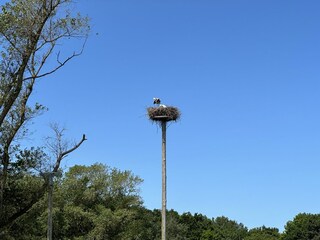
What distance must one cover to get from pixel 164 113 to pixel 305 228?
275 feet

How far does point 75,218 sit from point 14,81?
32.0 m

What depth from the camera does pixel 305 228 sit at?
10094 cm

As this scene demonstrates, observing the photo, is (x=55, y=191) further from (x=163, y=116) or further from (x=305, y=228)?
(x=305, y=228)

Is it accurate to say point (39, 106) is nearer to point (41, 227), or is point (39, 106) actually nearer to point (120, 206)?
point (41, 227)

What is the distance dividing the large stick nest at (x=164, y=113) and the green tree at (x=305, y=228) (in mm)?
82249

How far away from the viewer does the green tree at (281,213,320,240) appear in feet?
329

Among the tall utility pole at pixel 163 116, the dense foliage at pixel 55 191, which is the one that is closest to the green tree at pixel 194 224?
the dense foliage at pixel 55 191

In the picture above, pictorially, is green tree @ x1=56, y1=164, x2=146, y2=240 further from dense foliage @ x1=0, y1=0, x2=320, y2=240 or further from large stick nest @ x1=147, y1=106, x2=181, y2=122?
large stick nest @ x1=147, y1=106, x2=181, y2=122

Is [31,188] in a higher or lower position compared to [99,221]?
lower

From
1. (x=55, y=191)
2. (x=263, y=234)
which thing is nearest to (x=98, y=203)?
(x=55, y=191)

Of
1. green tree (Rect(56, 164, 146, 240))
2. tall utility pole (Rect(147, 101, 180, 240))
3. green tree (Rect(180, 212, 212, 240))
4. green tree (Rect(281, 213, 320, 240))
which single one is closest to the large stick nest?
tall utility pole (Rect(147, 101, 180, 240))

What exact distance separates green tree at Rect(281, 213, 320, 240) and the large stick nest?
8225 centimetres

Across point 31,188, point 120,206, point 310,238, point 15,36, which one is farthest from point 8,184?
point 310,238

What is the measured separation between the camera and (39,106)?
2712 cm
